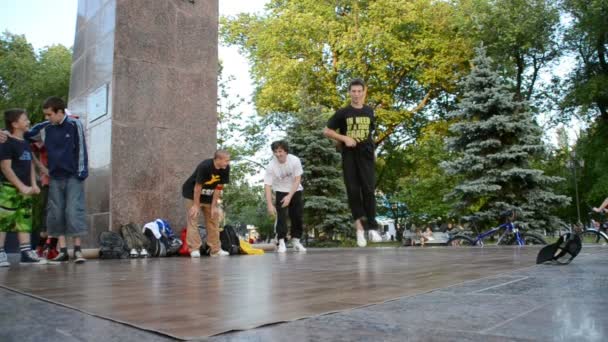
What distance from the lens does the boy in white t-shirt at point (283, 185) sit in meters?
8.48

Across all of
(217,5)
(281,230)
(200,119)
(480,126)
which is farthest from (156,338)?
(480,126)

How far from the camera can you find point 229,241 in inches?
350

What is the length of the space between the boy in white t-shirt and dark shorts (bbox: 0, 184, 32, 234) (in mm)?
3449

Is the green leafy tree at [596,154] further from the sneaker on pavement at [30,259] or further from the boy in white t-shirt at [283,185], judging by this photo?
the sneaker on pavement at [30,259]

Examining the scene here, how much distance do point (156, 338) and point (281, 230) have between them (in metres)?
7.51

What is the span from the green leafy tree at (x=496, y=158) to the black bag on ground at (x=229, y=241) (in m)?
9.70

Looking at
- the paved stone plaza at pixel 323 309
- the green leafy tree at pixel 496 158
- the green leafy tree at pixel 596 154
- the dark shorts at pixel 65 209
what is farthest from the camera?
the green leafy tree at pixel 596 154

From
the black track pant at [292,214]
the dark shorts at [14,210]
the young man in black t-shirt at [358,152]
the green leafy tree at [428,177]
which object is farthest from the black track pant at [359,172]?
the green leafy tree at [428,177]

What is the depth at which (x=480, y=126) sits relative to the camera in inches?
666

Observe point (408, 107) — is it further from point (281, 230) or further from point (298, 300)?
point (298, 300)

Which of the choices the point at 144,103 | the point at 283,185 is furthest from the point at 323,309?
the point at 144,103

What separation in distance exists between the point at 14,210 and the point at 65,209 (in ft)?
1.93

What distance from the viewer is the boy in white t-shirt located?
8.48 metres

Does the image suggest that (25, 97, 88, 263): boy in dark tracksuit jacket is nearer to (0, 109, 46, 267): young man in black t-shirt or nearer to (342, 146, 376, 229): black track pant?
(0, 109, 46, 267): young man in black t-shirt
